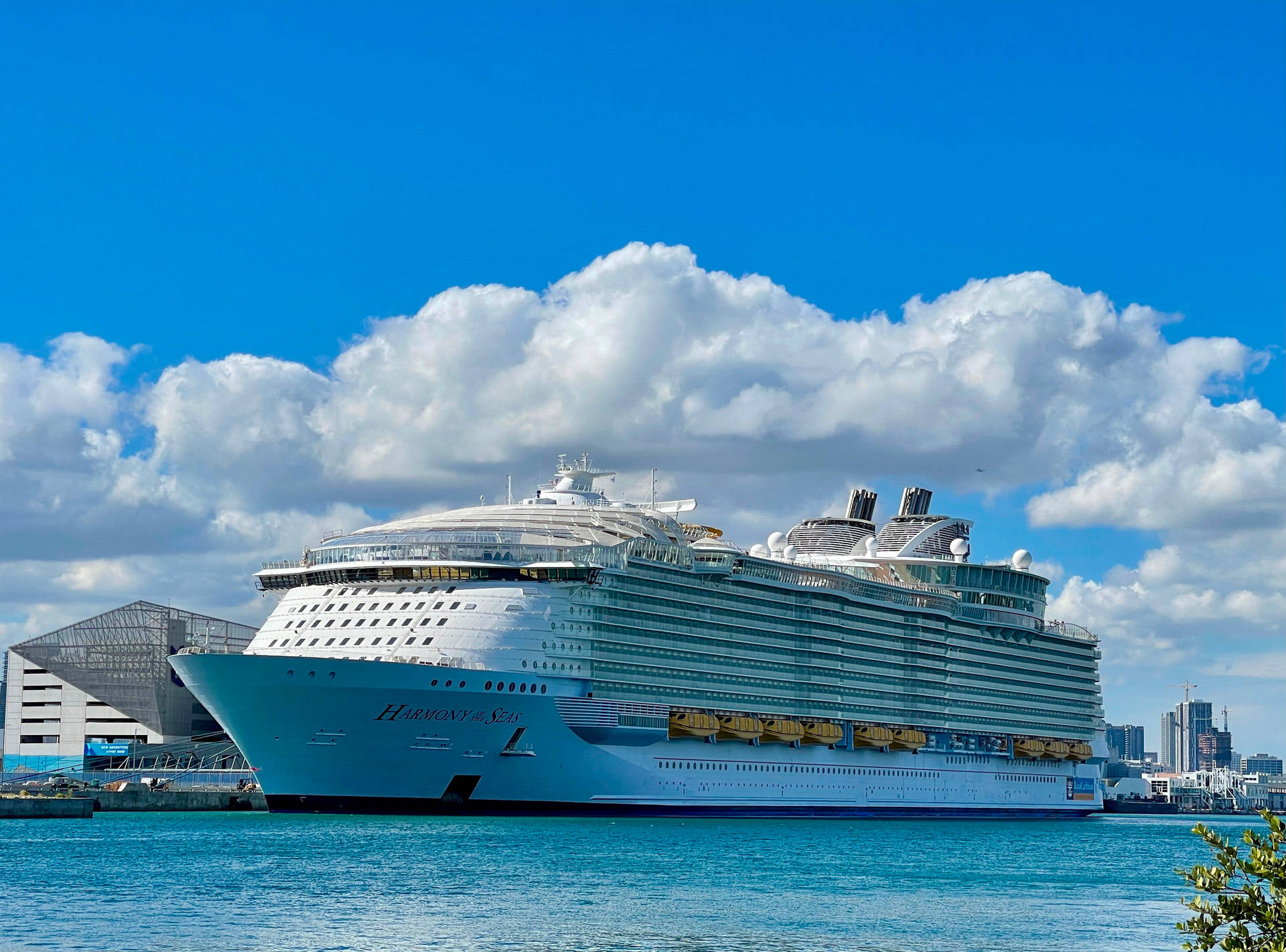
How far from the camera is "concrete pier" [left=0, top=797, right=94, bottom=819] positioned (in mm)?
80875

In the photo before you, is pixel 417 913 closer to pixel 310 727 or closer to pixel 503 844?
pixel 503 844

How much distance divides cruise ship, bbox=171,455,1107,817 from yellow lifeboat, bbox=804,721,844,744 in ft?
0.52

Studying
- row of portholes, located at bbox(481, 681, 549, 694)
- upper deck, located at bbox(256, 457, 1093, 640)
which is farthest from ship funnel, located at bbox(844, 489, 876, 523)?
row of portholes, located at bbox(481, 681, 549, 694)

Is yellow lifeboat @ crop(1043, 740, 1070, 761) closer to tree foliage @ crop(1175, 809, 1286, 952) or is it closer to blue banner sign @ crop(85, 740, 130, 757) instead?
blue banner sign @ crop(85, 740, 130, 757)

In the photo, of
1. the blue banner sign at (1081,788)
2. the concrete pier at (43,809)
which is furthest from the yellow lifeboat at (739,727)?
the blue banner sign at (1081,788)

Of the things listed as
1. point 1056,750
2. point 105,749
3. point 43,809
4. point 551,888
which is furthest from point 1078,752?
point 551,888

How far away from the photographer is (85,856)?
56.1 metres

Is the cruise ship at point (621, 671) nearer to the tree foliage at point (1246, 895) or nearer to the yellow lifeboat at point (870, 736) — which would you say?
the yellow lifeboat at point (870, 736)

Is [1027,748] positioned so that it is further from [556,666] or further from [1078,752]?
[556,666]

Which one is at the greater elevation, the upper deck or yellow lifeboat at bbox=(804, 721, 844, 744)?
the upper deck

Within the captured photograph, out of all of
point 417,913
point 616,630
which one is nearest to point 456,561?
point 616,630

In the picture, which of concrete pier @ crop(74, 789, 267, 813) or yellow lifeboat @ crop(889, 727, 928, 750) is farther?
yellow lifeboat @ crop(889, 727, 928, 750)

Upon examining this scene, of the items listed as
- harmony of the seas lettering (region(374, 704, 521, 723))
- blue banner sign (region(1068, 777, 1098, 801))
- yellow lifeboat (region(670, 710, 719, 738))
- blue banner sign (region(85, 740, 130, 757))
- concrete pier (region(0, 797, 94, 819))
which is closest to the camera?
harmony of the seas lettering (region(374, 704, 521, 723))

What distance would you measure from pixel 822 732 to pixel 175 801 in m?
36.5
